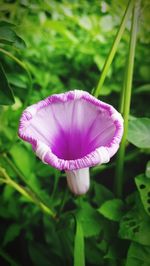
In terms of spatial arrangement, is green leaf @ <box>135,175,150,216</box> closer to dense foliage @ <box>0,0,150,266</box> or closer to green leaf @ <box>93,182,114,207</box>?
dense foliage @ <box>0,0,150,266</box>

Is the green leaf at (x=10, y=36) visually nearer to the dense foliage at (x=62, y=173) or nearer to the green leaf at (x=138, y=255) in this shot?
the dense foliage at (x=62, y=173)

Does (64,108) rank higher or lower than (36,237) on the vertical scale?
higher

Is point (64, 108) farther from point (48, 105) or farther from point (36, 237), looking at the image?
point (36, 237)

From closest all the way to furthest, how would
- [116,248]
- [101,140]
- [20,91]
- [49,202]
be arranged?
[101,140] → [116,248] → [49,202] → [20,91]

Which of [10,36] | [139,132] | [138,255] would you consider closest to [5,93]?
[10,36]

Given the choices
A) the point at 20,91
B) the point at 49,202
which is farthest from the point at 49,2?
the point at 49,202

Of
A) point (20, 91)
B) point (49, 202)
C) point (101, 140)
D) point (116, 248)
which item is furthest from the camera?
point (20, 91)
